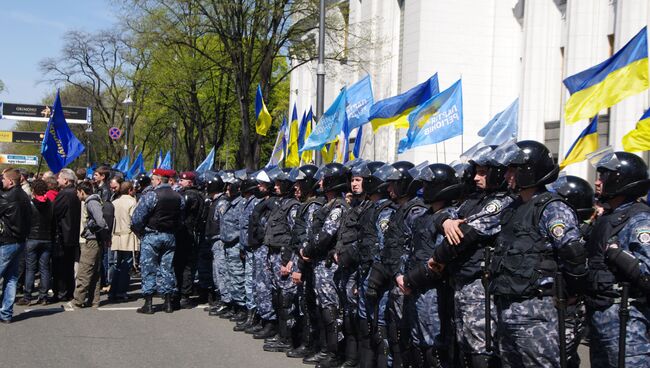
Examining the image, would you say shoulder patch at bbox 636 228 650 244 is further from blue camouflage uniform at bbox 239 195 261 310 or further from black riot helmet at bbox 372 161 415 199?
blue camouflage uniform at bbox 239 195 261 310

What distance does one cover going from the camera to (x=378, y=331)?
7.86 meters

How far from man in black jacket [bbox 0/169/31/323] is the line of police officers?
5.90 ft

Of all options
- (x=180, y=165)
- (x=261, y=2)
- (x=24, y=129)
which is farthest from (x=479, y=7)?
(x=24, y=129)

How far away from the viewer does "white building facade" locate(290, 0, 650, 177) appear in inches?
796

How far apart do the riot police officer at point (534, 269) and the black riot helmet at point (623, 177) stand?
595mm

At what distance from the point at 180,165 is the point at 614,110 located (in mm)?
49657

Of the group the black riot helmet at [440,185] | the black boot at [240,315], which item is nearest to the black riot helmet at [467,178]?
the black riot helmet at [440,185]

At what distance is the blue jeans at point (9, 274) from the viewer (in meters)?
10.5

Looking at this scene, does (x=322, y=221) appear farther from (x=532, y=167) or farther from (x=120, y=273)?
(x=120, y=273)

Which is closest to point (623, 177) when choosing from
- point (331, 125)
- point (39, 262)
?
point (331, 125)

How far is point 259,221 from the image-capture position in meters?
10.8

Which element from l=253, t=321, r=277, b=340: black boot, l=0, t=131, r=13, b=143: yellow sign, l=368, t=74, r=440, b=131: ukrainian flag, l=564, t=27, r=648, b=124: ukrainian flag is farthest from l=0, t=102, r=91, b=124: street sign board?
l=564, t=27, r=648, b=124: ukrainian flag

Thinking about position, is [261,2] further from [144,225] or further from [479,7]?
[144,225]

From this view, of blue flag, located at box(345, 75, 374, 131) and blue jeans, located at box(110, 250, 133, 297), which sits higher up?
blue flag, located at box(345, 75, 374, 131)
